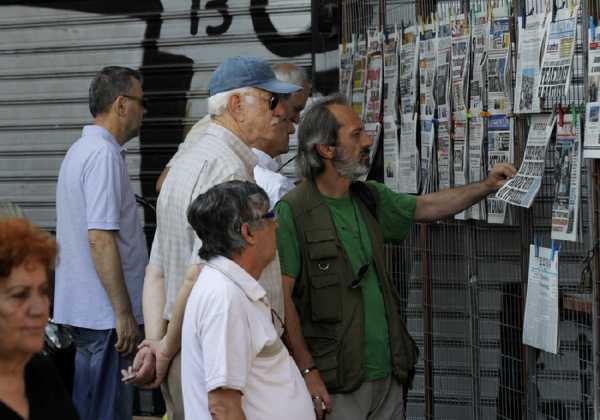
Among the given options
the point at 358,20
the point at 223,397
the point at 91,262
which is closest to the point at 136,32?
the point at 358,20

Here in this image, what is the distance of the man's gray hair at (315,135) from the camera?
Result: 205 inches

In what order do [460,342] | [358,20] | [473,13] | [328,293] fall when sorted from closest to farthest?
[328,293], [473,13], [460,342], [358,20]

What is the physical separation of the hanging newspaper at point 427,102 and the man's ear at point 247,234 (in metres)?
1.96

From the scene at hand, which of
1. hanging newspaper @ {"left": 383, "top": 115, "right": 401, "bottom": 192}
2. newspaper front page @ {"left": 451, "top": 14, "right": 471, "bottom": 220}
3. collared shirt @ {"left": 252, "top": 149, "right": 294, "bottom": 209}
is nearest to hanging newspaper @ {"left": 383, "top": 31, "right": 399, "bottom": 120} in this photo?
hanging newspaper @ {"left": 383, "top": 115, "right": 401, "bottom": 192}

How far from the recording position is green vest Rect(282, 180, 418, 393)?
4.98 m

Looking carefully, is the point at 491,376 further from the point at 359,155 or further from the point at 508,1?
the point at 508,1

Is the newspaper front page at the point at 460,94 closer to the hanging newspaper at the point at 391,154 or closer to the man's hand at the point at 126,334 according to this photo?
the hanging newspaper at the point at 391,154

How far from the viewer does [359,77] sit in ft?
23.1

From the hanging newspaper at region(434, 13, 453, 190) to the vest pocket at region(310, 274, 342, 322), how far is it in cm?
96

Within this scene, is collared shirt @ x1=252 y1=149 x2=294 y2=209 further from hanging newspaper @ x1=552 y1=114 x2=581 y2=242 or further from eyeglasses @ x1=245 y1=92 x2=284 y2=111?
hanging newspaper @ x1=552 y1=114 x2=581 y2=242

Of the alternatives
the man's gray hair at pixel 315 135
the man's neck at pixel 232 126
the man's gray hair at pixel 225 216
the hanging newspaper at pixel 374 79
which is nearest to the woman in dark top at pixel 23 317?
the man's gray hair at pixel 225 216

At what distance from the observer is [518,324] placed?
207 inches

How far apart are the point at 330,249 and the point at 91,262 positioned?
1.64 meters

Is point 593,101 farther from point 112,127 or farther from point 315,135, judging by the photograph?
point 112,127
